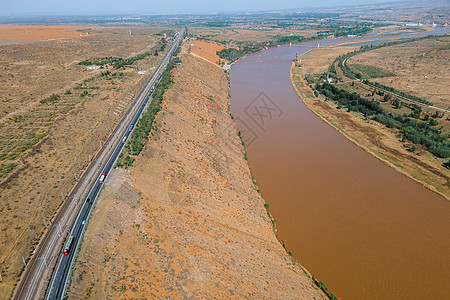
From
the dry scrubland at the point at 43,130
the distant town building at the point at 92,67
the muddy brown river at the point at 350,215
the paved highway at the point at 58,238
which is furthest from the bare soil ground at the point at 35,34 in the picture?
the muddy brown river at the point at 350,215

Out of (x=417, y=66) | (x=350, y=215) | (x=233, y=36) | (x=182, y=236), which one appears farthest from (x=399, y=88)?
(x=233, y=36)

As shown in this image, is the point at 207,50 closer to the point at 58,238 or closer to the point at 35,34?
the point at 35,34

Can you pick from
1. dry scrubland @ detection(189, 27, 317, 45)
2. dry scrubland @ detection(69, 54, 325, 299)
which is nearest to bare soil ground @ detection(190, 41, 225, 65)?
dry scrubland @ detection(189, 27, 317, 45)

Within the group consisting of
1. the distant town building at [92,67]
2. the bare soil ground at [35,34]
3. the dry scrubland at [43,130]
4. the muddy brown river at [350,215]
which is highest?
the bare soil ground at [35,34]

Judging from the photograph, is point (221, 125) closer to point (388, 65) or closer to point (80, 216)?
point (80, 216)

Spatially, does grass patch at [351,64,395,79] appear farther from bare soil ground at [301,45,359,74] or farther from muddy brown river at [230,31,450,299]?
muddy brown river at [230,31,450,299]

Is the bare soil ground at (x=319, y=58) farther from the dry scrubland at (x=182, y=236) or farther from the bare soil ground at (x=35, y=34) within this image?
the bare soil ground at (x=35, y=34)

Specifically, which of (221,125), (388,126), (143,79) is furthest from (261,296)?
(143,79)
